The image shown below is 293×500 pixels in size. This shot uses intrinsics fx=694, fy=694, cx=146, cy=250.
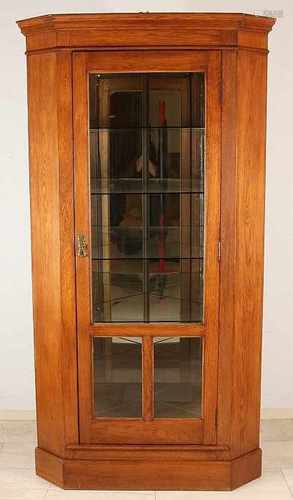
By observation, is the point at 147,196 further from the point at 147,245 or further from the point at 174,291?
the point at 174,291

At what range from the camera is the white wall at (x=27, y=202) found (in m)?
3.67

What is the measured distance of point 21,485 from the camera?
3.18 meters

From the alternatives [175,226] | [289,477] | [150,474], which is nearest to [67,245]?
[175,226]

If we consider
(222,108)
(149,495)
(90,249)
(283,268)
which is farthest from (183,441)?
(222,108)

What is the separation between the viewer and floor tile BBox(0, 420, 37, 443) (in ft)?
12.2

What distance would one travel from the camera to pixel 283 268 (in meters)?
3.83

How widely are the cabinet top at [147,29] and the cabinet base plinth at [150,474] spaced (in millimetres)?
1809

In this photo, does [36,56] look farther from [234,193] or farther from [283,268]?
[283,268]

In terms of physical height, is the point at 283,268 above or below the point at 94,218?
below

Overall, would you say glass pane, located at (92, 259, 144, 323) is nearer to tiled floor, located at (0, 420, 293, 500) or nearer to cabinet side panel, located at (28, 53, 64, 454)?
cabinet side panel, located at (28, 53, 64, 454)

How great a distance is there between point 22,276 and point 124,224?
1.05 meters

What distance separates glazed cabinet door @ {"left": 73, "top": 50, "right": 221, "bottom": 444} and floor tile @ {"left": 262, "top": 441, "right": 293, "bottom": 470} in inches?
19.3

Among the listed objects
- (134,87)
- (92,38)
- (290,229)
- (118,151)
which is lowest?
(290,229)

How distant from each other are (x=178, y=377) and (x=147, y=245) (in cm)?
61
